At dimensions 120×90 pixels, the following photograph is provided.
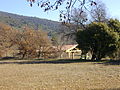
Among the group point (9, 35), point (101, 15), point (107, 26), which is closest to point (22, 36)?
point (9, 35)

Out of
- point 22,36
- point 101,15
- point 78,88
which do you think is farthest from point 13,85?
point 22,36

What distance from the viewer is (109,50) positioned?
29766mm

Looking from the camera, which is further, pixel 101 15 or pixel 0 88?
pixel 101 15

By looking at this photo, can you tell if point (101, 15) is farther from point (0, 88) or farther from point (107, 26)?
point (0, 88)

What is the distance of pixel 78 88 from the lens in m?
10.7

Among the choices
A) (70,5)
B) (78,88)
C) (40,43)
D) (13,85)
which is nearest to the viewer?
(70,5)

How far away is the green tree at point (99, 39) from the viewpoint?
2933 cm

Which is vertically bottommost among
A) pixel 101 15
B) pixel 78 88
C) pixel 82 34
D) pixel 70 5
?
pixel 78 88

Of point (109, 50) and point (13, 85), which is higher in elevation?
point (109, 50)

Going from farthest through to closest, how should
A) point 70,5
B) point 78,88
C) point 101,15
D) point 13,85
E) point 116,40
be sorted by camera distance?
point 101,15 < point 116,40 < point 13,85 < point 78,88 < point 70,5

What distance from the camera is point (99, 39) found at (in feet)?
97.8

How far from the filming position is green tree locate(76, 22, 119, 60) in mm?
29328

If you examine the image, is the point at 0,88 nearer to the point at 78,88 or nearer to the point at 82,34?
the point at 78,88

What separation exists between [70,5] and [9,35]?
42.6 meters
